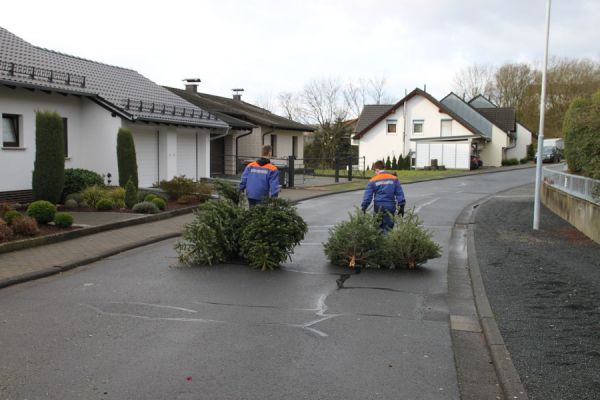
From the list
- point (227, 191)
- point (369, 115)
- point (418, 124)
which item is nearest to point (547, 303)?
point (227, 191)

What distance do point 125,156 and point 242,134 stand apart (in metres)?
13.6

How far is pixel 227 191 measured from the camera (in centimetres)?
951

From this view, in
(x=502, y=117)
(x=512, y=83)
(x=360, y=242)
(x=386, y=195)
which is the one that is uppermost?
(x=512, y=83)

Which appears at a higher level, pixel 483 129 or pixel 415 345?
pixel 483 129

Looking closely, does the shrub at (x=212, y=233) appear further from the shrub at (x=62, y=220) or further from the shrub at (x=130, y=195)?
the shrub at (x=130, y=195)

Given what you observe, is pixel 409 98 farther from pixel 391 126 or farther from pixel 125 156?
pixel 125 156

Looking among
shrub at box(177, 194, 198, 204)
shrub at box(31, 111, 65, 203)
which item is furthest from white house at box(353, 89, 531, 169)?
shrub at box(31, 111, 65, 203)

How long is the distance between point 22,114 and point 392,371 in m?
15.7

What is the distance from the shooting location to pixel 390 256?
9016 millimetres

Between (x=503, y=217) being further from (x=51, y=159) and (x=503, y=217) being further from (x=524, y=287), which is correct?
(x=51, y=159)

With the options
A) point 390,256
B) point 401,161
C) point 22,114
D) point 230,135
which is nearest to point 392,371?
point 390,256

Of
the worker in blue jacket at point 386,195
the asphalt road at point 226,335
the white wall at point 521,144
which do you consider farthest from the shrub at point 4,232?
the white wall at point 521,144

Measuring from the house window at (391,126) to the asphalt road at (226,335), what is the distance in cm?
4522

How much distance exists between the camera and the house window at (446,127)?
51.8 meters
